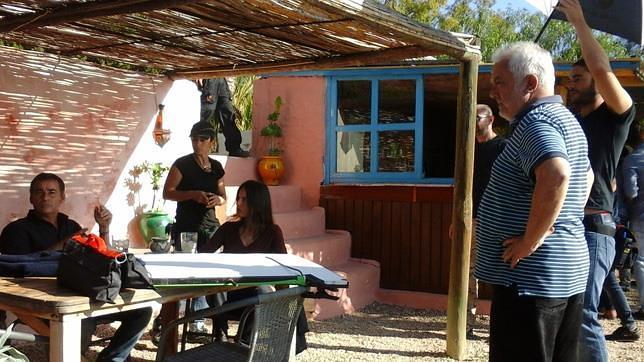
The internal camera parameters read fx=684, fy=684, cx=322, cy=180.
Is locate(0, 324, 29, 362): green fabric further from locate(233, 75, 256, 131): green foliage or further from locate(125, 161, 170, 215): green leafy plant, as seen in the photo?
locate(233, 75, 256, 131): green foliage

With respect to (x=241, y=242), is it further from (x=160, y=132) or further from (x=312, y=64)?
(x=160, y=132)

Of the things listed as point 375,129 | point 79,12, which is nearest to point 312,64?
point 79,12

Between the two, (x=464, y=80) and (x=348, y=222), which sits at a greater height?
(x=464, y=80)

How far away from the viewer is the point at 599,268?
334cm

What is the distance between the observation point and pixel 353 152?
8.20 meters

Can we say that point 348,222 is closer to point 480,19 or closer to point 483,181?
point 483,181

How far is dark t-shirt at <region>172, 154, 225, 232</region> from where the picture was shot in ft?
17.1

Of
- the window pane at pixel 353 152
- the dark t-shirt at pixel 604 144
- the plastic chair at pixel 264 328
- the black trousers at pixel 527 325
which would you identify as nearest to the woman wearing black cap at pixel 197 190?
the plastic chair at pixel 264 328

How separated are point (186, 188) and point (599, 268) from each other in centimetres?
308

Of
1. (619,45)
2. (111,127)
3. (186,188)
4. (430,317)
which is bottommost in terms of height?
(430,317)

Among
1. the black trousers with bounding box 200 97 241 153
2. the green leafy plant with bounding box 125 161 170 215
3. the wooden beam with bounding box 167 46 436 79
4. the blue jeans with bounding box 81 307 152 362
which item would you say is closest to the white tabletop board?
the blue jeans with bounding box 81 307 152 362

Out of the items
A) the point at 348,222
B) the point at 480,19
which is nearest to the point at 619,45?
the point at 480,19

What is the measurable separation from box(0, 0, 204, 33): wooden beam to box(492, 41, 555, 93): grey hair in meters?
1.66

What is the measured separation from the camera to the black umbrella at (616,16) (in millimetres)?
3555
